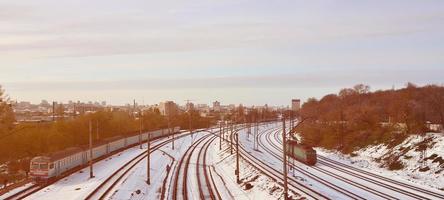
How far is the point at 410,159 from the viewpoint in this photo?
57.0 meters

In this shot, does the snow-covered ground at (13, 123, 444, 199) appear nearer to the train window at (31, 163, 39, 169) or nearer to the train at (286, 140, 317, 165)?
the train at (286, 140, 317, 165)

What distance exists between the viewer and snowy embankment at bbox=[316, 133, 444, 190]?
5019 cm

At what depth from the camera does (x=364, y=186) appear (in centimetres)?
4494

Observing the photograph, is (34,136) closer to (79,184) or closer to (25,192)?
(79,184)

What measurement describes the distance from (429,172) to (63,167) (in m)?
43.0

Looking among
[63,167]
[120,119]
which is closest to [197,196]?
[63,167]

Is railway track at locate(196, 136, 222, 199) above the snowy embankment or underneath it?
underneath

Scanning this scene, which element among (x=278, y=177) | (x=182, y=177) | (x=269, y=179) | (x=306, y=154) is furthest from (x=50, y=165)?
(x=306, y=154)

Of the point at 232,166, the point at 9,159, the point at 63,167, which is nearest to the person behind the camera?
the point at 63,167

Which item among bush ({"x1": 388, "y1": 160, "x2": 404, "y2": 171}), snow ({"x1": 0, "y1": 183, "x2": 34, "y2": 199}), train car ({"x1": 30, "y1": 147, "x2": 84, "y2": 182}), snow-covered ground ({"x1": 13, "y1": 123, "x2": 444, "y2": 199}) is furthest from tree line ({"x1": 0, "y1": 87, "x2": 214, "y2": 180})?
bush ({"x1": 388, "y1": 160, "x2": 404, "y2": 171})

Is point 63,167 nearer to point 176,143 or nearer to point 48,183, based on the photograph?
point 48,183

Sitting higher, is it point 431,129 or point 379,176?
point 431,129

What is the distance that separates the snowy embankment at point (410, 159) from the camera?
50188mm

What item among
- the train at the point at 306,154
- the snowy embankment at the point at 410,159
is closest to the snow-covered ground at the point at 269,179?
the snowy embankment at the point at 410,159
